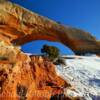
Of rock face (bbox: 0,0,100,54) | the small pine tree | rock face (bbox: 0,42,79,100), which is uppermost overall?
rock face (bbox: 0,0,100,54)

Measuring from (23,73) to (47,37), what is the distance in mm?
14664

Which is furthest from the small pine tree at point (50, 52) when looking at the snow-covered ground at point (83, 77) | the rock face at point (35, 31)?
the snow-covered ground at point (83, 77)

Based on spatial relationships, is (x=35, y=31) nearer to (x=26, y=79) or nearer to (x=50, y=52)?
(x=50, y=52)

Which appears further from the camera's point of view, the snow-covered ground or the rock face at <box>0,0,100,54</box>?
the rock face at <box>0,0,100,54</box>

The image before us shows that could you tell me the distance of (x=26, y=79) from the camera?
54.4 feet

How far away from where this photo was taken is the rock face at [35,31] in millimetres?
25578

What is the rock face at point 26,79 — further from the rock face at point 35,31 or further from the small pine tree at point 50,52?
the small pine tree at point 50,52

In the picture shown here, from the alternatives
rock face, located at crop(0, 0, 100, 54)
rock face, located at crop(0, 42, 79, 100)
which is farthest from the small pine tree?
rock face, located at crop(0, 42, 79, 100)

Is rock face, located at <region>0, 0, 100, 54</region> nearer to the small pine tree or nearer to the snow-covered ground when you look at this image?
the small pine tree

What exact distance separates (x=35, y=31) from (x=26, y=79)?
13.1m

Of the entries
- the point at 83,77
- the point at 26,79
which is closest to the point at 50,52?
the point at 83,77

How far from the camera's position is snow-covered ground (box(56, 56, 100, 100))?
19.4m

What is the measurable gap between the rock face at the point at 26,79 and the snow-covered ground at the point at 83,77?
0.96 m

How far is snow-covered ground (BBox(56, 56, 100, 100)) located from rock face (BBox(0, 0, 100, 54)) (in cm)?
446
